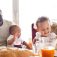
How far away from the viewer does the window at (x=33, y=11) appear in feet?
8.78

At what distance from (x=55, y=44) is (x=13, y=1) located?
1365mm

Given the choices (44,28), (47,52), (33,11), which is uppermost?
(33,11)

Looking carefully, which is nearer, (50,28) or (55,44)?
(55,44)

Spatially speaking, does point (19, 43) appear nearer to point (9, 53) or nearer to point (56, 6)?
point (9, 53)

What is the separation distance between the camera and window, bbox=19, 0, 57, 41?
268 cm

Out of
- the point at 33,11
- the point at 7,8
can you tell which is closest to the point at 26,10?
the point at 33,11

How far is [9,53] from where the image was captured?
1.19 metres

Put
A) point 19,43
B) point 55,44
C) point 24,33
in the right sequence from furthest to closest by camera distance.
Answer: point 24,33
point 19,43
point 55,44

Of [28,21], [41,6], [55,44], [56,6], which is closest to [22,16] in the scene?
[28,21]

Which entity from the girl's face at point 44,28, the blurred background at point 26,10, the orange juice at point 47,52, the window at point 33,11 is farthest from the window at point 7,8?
the orange juice at point 47,52

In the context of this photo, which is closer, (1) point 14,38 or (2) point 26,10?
(1) point 14,38

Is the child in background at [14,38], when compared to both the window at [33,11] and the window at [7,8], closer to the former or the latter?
the window at [33,11]

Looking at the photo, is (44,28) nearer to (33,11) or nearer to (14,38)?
(14,38)

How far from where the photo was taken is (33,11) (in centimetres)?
273
